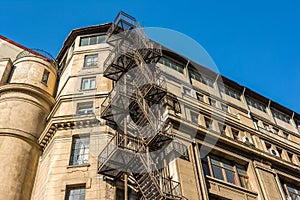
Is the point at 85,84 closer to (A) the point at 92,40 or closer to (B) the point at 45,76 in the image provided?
(B) the point at 45,76

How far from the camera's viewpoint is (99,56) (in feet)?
89.6

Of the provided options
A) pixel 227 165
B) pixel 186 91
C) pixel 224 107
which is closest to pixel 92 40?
pixel 186 91

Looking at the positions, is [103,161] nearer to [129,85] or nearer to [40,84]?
[129,85]

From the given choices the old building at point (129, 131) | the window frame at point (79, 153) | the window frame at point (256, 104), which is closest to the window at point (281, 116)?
the window frame at point (256, 104)

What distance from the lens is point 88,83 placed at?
25.5 m

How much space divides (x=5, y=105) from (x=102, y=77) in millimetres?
7072

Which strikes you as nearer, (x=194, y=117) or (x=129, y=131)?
(x=129, y=131)

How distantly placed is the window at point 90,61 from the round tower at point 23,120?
3593 millimetres

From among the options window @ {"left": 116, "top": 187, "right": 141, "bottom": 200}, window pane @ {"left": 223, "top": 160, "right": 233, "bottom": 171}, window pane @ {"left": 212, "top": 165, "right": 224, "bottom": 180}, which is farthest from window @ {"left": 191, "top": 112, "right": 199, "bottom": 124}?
window @ {"left": 116, "top": 187, "right": 141, "bottom": 200}

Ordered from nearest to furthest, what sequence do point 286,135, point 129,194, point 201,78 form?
point 129,194
point 201,78
point 286,135

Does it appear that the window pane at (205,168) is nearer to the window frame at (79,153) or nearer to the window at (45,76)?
the window frame at (79,153)

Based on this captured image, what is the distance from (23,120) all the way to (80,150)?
550cm

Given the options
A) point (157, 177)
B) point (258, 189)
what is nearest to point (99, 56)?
point (157, 177)

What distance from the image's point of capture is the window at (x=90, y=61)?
26922 mm
